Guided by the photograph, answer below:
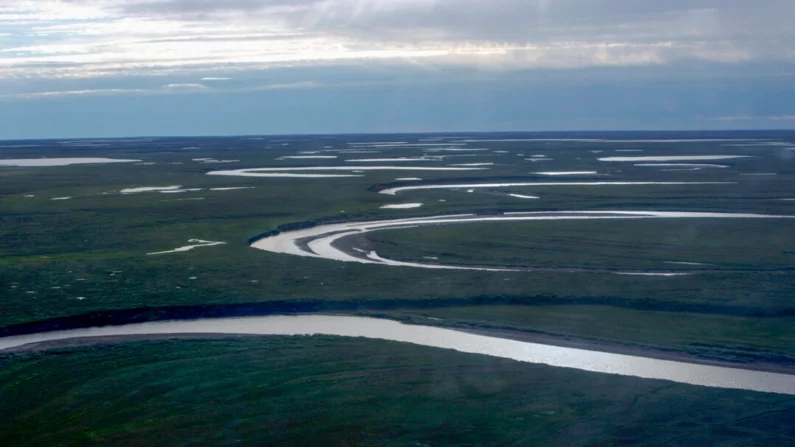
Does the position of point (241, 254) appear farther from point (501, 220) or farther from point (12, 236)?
point (501, 220)

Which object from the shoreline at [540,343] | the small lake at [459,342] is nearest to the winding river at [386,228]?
the small lake at [459,342]

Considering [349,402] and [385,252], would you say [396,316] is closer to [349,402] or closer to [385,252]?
→ [349,402]

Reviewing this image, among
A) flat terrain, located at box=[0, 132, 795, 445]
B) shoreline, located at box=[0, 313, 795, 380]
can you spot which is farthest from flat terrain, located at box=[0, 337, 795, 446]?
shoreline, located at box=[0, 313, 795, 380]

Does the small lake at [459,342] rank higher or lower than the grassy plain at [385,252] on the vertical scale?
→ lower

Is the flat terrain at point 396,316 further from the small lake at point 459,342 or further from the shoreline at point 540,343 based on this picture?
the small lake at point 459,342

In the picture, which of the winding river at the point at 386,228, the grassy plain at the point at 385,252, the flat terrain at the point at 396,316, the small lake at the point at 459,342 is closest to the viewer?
the flat terrain at the point at 396,316

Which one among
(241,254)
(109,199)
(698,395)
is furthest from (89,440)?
(109,199)
